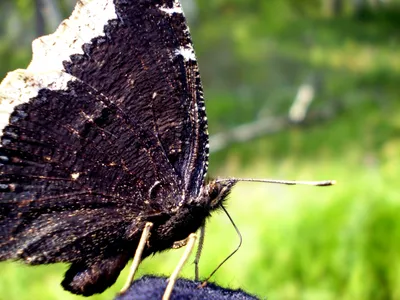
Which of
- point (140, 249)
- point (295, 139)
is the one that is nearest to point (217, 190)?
point (140, 249)

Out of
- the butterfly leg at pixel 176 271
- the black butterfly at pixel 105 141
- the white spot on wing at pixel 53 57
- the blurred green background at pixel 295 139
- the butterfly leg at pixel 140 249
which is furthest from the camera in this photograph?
the blurred green background at pixel 295 139

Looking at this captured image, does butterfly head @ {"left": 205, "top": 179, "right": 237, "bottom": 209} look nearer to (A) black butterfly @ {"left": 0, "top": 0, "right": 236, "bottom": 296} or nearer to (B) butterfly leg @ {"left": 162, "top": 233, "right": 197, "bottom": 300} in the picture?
(A) black butterfly @ {"left": 0, "top": 0, "right": 236, "bottom": 296}

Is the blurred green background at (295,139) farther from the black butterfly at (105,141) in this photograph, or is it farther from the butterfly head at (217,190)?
the butterfly head at (217,190)

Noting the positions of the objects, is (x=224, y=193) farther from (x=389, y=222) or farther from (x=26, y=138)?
(x=389, y=222)

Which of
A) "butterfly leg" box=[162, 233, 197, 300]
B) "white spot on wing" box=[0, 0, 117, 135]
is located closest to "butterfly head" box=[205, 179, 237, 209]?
"butterfly leg" box=[162, 233, 197, 300]

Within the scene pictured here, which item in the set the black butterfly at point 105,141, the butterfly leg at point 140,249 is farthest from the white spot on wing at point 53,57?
the butterfly leg at point 140,249

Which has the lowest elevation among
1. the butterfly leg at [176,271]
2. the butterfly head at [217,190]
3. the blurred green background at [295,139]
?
the butterfly leg at [176,271]

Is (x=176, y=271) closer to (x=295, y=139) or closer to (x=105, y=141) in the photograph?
(x=105, y=141)
